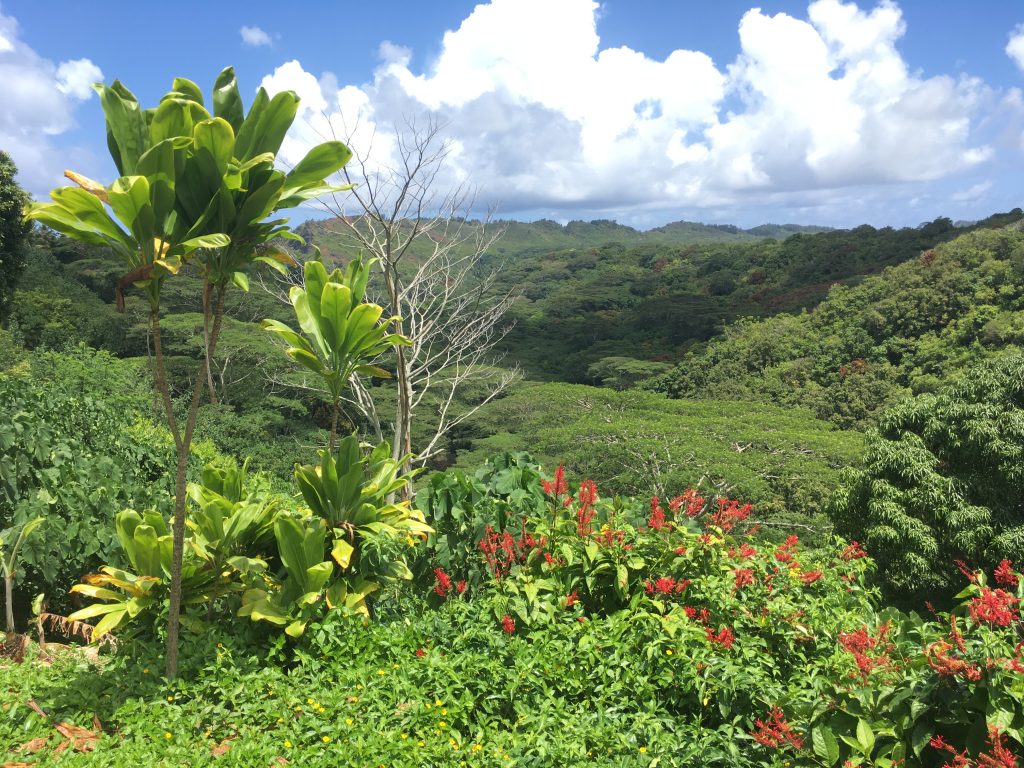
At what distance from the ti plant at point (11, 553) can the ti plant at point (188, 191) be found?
1214 mm

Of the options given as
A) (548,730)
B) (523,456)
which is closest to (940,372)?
(523,456)

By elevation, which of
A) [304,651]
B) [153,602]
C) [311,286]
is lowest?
[304,651]

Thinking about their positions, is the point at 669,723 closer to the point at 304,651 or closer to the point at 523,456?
the point at 304,651

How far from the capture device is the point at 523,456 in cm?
380

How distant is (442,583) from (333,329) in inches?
51.6

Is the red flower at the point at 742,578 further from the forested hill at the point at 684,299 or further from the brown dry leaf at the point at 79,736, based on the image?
the forested hill at the point at 684,299

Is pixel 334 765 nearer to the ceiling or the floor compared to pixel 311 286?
nearer to the floor

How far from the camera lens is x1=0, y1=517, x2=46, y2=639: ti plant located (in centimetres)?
302

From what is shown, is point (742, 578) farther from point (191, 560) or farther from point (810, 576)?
point (191, 560)

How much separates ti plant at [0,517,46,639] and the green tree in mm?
14764

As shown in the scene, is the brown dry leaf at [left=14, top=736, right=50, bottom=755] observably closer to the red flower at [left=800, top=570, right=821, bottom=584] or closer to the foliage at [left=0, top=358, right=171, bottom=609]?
the foliage at [left=0, top=358, right=171, bottom=609]

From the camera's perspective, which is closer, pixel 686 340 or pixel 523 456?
pixel 523 456

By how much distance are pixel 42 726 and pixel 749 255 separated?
4962 cm

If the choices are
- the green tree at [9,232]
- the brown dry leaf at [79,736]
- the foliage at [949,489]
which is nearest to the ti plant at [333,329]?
the brown dry leaf at [79,736]
